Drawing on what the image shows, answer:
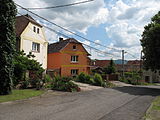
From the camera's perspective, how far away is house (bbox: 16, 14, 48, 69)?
2382cm

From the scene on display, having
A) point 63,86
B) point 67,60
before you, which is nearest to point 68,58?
point 67,60

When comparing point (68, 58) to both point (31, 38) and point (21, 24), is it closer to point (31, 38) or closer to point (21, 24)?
point (31, 38)

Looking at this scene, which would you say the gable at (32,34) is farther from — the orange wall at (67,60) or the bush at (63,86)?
the bush at (63,86)

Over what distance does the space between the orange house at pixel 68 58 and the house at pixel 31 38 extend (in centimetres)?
682

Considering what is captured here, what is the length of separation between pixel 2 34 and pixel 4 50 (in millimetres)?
1073

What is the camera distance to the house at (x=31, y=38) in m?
23.8

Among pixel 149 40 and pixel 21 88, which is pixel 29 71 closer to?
pixel 21 88

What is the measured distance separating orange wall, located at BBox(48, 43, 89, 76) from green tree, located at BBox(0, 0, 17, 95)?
71.9ft

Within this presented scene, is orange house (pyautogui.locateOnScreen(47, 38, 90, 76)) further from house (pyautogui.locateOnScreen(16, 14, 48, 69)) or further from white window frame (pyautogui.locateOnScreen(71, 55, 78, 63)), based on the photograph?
house (pyautogui.locateOnScreen(16, 14, 48, 69))

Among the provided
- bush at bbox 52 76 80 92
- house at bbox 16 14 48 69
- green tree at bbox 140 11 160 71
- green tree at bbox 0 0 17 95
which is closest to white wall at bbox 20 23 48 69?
house at bbox 16 14 48 69

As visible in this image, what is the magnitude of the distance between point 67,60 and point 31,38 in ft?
38.8

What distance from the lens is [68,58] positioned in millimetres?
36312

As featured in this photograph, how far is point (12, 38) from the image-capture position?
1279 centimetres

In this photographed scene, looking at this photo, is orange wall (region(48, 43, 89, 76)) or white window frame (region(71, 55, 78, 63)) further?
white window frame (region(71, 55, 78, 63))
